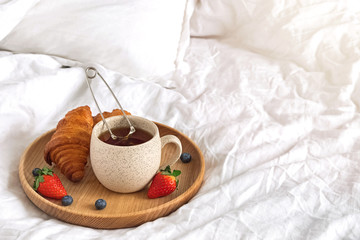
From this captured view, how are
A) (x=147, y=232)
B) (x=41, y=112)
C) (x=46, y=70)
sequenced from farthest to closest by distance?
(x=46, y=70) < (x=41, y=112) < (x=147, y=232)

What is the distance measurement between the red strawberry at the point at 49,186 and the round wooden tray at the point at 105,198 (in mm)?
11

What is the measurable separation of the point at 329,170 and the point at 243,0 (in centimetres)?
69

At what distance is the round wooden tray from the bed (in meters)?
0.02

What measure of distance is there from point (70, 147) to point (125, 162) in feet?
0.43

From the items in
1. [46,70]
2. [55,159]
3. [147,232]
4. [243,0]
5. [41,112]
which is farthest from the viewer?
[243,0]

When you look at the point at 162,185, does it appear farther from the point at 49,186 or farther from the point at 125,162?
the point at 49,186

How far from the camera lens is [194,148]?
2.92 ft

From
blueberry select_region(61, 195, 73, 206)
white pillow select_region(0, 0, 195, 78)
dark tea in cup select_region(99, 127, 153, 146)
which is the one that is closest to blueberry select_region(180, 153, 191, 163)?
dark tea in cup select_region(99, 127, 153, 146)

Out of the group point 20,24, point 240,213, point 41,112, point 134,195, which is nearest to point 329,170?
point 240,213

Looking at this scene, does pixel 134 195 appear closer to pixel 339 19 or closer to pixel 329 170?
pixel 329 170

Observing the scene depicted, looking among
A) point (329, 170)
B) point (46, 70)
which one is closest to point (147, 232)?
point (329, 170)

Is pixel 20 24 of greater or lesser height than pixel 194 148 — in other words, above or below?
above

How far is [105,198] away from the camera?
2.45 feet

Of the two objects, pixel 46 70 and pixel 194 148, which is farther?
pixel 46 70
